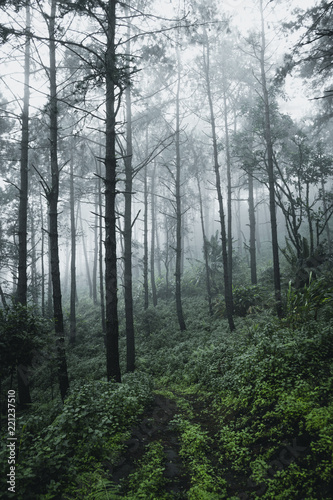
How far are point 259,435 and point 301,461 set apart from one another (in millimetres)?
762

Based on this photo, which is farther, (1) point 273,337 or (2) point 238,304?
(2) point 238,304

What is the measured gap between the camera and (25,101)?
9312mm

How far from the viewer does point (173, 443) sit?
155 inches

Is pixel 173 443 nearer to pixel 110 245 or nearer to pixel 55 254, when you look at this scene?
pixel 110 245

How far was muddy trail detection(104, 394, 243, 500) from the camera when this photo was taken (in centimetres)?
306

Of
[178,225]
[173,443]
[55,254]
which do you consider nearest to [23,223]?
[55,254]

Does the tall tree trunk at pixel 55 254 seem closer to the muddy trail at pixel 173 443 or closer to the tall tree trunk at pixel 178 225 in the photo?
the muddy trail at pixel 173 443

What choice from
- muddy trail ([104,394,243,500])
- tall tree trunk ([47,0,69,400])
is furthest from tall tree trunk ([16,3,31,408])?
muddy trail ([104,394,243,500])

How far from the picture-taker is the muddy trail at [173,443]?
306cm

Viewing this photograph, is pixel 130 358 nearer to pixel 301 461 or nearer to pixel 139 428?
pixel 139 428

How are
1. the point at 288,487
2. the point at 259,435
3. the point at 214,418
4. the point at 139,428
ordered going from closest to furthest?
the point at 288,487 < the point at 259,435 < the point at 139,428 < the point at 214,418

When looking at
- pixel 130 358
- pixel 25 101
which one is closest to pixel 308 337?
pixel 130 358

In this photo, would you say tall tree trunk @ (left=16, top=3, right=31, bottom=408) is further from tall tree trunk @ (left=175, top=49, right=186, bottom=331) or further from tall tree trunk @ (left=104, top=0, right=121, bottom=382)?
tall tree trunk @ (left=175, top=49, right=186, bottom=331)

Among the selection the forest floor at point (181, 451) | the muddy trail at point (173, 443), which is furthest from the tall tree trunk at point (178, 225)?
the forest floor at point (181, 451)
